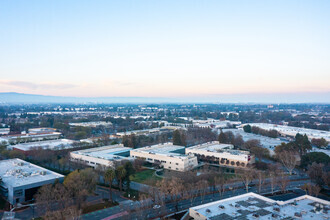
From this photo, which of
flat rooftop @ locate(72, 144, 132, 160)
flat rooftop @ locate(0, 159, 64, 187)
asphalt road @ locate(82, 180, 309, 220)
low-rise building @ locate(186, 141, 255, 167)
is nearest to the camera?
asphalt road @ locate(82, 180, 309, 220)

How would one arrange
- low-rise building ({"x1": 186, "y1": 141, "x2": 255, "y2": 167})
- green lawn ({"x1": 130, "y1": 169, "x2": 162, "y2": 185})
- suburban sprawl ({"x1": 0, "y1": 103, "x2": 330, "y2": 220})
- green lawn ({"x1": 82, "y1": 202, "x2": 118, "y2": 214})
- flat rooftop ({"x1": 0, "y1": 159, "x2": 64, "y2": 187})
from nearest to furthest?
suburban sprawl ({"x1": 0, "y1": 103, "x2": 330, "y2": 220}) → green lawn ({"x1": 82, "y1": 202, "x2": 118, "y2": 214}) → flat rooftop ({"x1": 0, "y1": 159, "x2": 64, "y2": 187}) → green lawn ({"x1": 130, "y1": 169, "x2": 162, "y2": 185}) → low-rise building ({"x1": 186, "y1": 141, "x2": 255, "y2": 167})

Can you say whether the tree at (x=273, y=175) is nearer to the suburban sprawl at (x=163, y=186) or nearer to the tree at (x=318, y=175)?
the suburban sprawl at (x=163, y=186)

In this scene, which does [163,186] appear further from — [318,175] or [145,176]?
[318,175]

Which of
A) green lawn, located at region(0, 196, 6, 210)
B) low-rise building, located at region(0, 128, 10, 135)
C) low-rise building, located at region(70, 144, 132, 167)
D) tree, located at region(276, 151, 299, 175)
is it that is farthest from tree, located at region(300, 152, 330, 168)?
low-rise building, located at region(0, 128, 10, 135)

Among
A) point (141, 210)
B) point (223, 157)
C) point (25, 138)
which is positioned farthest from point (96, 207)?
point (25, 138)

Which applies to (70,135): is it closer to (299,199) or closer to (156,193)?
(156,193)

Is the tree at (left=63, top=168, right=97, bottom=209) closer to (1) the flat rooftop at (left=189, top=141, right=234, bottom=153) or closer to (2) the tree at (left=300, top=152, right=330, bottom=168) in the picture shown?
(1) the flat rooftop at (left=189, top=141, right=234, bottom=153)

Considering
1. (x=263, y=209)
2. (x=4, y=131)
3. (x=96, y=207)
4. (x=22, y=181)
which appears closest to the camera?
(x=263, y=209)
